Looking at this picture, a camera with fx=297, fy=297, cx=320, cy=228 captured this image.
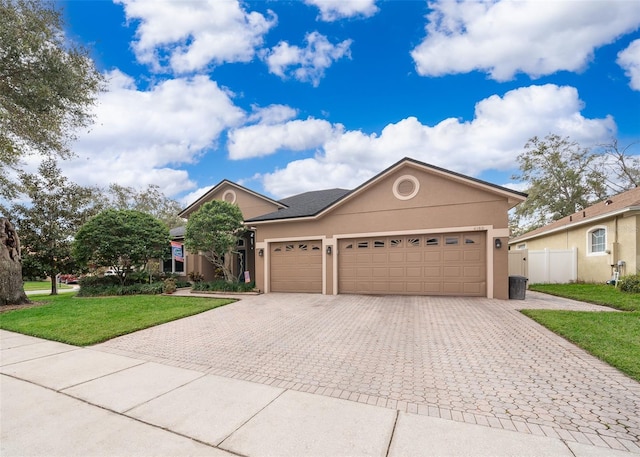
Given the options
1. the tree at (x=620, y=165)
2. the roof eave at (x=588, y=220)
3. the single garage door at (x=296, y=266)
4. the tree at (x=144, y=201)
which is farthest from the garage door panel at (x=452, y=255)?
the tree at (x=144, y=201)

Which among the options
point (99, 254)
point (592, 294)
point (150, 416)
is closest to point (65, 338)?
point (150, 416)

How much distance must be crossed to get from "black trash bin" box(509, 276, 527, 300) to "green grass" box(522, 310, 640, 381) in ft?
7.24

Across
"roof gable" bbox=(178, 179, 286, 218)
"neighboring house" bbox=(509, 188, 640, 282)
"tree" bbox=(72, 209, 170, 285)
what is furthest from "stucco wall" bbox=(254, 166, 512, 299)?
"tree" bbox=(72, 209, 170, 285)

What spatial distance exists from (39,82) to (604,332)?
16182 millimetres

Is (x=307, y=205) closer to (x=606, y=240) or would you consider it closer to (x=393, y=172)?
(x=393, y=172)

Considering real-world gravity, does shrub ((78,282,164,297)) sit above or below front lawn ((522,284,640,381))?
below

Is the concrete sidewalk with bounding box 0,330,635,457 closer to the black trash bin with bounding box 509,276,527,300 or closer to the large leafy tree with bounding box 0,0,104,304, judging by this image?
the black trash bin with bounding box 509,276,527,300

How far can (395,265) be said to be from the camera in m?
11.2

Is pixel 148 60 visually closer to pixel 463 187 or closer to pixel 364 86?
pixel 364 86

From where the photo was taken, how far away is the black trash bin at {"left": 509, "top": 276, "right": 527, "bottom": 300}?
9812mm

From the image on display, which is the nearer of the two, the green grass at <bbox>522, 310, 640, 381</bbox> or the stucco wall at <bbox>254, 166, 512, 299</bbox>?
the green grass at <bbox>522, 310, 640, 381</bbox>

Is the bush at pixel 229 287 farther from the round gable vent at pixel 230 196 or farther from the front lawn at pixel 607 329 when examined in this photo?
the front lawn at pixel 607 329

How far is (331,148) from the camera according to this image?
67.7ft

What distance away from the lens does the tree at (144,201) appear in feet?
102
